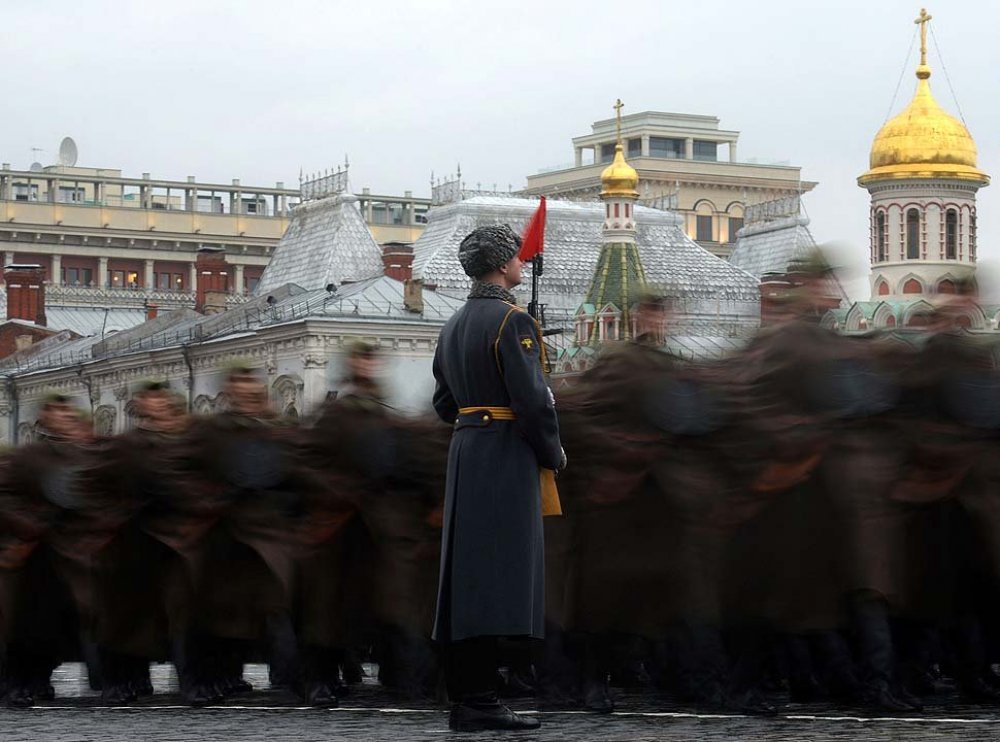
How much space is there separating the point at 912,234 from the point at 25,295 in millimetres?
28983

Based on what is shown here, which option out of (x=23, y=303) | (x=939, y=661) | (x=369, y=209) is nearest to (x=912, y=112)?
(x=23, y=303)

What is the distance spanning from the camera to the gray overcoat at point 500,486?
9148 millimetres

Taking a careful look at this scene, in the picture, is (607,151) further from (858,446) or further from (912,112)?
(858,446)

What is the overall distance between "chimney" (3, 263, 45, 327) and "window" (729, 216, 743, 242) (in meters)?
73.0

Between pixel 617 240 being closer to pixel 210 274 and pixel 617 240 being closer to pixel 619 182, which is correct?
pixel 619 182

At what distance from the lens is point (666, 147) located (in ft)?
498

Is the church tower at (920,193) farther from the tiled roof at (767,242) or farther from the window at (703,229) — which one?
the window at (703,229)

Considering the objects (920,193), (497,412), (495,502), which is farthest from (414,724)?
(920,193)

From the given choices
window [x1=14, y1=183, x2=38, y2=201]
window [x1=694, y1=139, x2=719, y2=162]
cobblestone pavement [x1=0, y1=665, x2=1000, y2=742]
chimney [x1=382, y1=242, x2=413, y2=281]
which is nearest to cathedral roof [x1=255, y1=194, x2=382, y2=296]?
chimney [x1=382, y1=242, x2=413, y2=281]

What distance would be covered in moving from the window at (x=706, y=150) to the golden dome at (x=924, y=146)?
72.8 meters

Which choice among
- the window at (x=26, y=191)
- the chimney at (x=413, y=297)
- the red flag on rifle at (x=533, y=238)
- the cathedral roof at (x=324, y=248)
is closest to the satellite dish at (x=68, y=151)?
the window at (x=26, y=191)

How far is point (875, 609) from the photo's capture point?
10273 millimetres

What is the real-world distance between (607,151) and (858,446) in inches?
5718

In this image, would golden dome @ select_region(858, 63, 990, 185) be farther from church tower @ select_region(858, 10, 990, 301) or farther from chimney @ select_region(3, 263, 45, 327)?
chimney @ select_region(3, 263, 45, 327)
